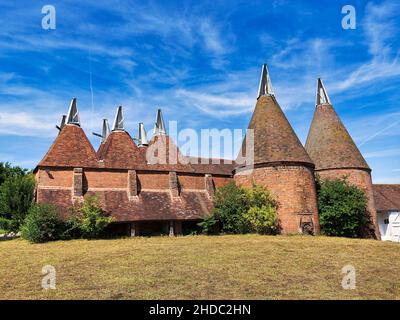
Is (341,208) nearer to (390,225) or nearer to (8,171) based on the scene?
(390,225)

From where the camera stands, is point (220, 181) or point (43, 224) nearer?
point (43, 224)

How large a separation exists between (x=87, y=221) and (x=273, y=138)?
13.4 m

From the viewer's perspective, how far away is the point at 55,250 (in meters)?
15.0

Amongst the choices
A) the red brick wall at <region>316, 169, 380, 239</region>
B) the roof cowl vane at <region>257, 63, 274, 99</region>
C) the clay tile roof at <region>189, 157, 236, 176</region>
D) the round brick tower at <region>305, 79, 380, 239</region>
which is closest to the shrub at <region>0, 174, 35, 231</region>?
the clay tile roof at <region>189, 157, 236, 176</region>

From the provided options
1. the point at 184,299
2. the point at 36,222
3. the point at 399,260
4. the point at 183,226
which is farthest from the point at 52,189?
the point at 399,260

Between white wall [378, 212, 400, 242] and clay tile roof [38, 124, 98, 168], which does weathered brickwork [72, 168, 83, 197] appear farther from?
white wall [378, 212, 400, 242]

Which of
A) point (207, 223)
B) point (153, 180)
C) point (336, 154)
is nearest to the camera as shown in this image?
point (207, 223)

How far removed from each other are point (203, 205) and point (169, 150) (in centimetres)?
590

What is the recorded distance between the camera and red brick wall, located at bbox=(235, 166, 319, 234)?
21916mm

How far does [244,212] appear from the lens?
72.5ft

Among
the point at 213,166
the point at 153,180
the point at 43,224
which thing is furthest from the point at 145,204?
the point at 213,166

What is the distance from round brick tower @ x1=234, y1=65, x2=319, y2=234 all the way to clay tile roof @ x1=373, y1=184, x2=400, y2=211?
11.0m

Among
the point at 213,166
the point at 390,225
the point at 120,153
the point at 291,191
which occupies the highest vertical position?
the point at 120,153
